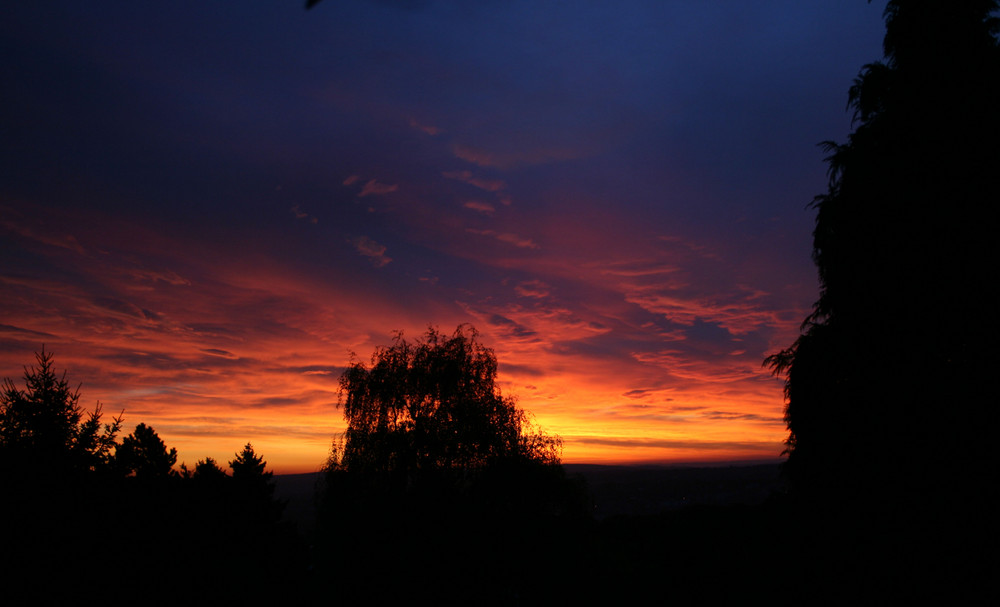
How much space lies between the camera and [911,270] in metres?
12.9

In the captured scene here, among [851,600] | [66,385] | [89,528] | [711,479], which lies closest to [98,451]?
[66,385]

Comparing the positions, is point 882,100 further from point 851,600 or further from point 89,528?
point 89,528

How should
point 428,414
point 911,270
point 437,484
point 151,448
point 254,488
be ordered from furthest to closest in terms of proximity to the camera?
point 254,488 → point 151,448 → point 428,414 → point 437,484 → point 911,270

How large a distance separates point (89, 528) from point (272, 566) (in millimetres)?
7994

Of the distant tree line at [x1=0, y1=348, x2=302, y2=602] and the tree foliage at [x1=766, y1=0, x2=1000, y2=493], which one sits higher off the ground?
the tree foliage at [x1=766, y1=0, x2=1000, y2=493]

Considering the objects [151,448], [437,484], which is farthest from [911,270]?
[151,448]

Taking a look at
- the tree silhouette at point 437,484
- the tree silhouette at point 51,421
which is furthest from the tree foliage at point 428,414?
the tree silhouette at point 51,421

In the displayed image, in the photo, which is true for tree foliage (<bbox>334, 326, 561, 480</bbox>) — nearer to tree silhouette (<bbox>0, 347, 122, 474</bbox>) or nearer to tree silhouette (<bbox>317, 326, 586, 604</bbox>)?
tree silhouette (<bbox>317, 326, 586, 604</bbox>)

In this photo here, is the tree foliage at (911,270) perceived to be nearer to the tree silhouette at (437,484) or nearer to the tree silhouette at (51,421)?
the tree silhouette at (437,484)

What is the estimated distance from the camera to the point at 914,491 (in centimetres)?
1141

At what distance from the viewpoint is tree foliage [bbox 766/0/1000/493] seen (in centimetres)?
1170

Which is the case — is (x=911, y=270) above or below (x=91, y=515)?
above

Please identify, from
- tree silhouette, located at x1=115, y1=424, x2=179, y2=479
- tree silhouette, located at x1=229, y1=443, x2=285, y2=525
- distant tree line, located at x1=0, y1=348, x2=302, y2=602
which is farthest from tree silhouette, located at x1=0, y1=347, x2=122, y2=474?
tree silhouette, located at x1=229, y1=443, x2=285, y2=525

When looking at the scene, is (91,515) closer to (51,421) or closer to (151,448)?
(51,421)
